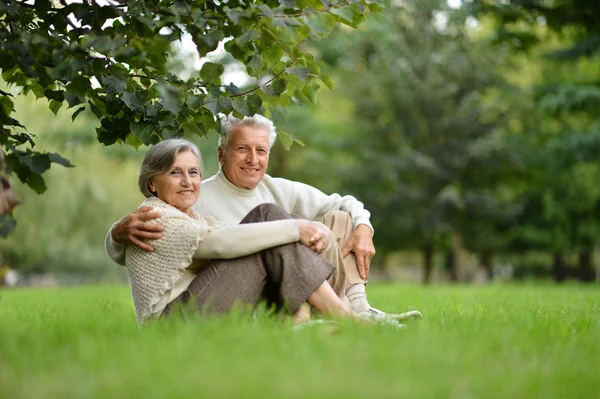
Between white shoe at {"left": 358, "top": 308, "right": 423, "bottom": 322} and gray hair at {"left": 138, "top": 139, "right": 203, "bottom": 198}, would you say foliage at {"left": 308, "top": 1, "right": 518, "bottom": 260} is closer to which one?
white shoe at {"left": 358, "top": 308, "right": 423, "bottom": 322}

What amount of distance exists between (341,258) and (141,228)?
1.29 metres

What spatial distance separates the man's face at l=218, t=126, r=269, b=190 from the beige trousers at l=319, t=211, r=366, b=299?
1.87 feet

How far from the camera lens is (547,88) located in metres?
17.8

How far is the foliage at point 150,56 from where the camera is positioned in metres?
3.83

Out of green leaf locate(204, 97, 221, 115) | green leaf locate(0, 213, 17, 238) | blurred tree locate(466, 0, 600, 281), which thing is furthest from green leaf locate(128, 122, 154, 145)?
blurred tree locate(466, 0, 600, 281)

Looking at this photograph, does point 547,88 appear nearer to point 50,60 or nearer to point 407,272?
point 50,60

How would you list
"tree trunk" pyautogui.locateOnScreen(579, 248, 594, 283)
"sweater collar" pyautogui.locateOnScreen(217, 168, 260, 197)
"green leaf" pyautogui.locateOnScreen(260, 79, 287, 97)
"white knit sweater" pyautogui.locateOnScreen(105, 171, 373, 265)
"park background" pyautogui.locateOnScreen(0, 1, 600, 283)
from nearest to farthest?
"green leaf" pyautogui.locateOnScreen(260, 79, 287, 97), "white knit sweater" pyautogui.locateOnScreen(105, 171, 373, 265), "sweater collar" pyautogui.locateOnScreen(217, 168, 260, 197), "park background" pyautogui.locateOnScreen(0, 1, 600, 283), "tree trunk" pyautogui.locateOnScreen(579, 248, 594, 283)

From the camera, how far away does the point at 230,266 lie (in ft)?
13.0

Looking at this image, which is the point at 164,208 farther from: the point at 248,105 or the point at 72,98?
the point at 248,105

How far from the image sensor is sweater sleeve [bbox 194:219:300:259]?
3842 mm

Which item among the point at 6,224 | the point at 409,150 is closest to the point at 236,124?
the point at 6,224

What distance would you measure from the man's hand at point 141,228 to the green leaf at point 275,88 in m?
1.20

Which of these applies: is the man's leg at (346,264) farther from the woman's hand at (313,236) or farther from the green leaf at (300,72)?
the green leaf at (300,72)

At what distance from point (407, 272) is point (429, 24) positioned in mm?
24151
